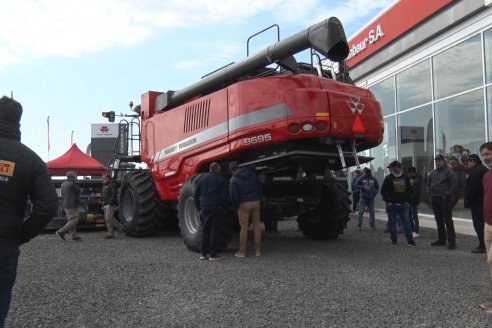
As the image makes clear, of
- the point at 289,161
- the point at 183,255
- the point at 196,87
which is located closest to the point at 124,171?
the point at 196,87

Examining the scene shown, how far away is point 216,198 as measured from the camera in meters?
7.59

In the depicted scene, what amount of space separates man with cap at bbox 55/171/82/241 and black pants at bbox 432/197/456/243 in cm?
737

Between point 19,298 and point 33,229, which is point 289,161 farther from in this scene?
point 33,229

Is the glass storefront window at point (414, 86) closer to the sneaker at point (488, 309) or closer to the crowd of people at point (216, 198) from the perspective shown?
the crowd of people at point (216, 198)

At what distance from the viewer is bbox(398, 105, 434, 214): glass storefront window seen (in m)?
13.6

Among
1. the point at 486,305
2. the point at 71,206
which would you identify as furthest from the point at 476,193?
the point at 71,206

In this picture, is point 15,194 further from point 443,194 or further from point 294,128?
point 443,194

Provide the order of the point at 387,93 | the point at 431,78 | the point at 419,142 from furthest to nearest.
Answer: the point at 387,93
the point at 419,142
the point at 431,78

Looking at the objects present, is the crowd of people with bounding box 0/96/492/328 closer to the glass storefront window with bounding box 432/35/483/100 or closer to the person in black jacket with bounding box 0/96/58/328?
the person in black jacket with bounding box 0/96/58/328

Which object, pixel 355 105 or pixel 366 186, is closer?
pixel 355 105

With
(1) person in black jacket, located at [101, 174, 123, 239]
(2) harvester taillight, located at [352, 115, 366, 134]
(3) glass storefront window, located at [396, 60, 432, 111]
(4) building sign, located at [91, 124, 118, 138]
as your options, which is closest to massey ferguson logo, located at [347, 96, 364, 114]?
(2) harvester taillight, located at [352, 115, 366, 134]

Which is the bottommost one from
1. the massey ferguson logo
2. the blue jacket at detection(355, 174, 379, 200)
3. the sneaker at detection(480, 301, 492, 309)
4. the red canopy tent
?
the sneaker at detection(480, 301, 492, 309)

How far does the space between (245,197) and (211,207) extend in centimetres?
56

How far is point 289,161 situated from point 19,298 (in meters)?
4.07
